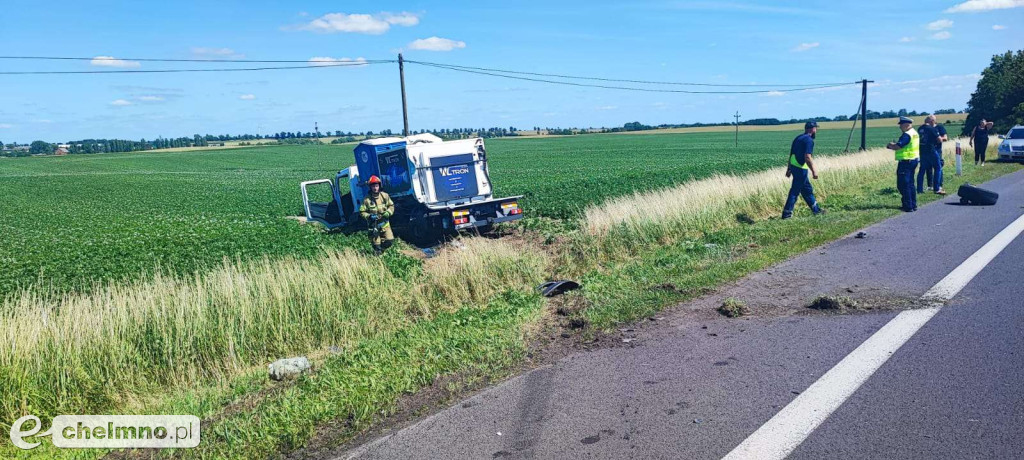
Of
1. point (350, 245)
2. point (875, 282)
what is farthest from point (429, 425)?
point (350, 245)

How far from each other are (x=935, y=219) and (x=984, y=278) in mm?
4956

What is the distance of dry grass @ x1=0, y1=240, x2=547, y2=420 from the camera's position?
5621 mm

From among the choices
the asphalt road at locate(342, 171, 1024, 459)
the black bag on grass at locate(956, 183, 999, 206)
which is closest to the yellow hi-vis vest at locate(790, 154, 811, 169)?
the black bag on grass at locate(956, 183, 999, 206)

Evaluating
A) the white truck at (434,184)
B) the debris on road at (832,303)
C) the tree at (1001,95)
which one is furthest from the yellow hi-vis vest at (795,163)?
the tree at (1001,95)

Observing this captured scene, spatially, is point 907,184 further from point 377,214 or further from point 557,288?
point 377,214

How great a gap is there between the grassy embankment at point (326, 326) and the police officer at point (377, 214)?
1960 millimetres

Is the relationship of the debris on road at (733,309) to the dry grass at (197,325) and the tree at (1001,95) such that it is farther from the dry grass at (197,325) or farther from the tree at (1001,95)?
the tree at (1001,95)

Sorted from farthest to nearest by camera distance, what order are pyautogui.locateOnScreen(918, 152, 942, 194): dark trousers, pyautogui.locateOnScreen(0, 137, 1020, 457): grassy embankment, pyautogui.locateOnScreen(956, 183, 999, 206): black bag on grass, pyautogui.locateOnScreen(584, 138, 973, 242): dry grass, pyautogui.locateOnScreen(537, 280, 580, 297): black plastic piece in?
pyautogui.locateOnScreen(918, 152, 942, 194): dark trousers, pyautogui.locateOnScreen(956, 183, 999, 206): black bag on grass, pyautogui.locateOnScreen(584, 138, 973, 242): dry grass, pyautogui.locateOnScreen(537, 280, 580, 297): black plastic piece, pyautogui.locateOnScreen(0, 137, 1020, 457): grassy embankment

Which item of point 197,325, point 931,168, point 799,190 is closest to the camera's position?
point 197,325

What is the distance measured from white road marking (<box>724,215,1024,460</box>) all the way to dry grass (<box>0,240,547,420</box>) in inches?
176

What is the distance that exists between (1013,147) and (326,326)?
Result: 26777 mm

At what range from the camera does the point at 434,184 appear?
49.8ft

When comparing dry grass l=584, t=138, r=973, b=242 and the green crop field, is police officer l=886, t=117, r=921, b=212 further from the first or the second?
the green crop field

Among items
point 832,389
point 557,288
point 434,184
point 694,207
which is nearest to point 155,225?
point 434,184
